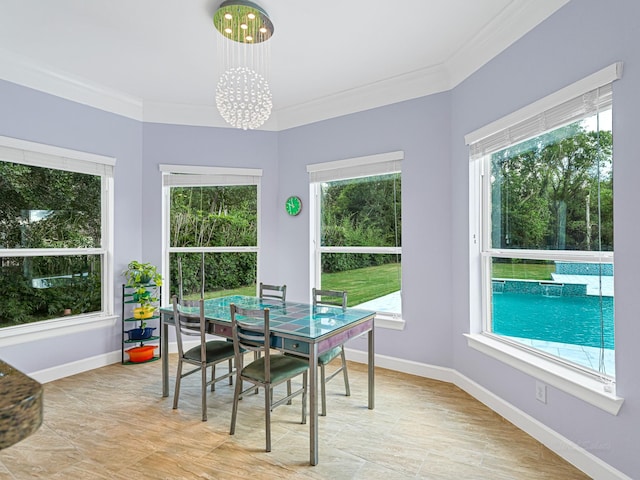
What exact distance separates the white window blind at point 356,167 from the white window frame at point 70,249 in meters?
2.25

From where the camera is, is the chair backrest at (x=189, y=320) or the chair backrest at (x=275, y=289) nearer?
the chair backrest at (x=189, y=320)

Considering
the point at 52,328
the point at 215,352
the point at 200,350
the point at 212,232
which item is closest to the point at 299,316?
the point at 215,352

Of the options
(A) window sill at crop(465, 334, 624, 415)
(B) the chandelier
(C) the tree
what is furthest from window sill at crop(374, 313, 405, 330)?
(B) the chandelier

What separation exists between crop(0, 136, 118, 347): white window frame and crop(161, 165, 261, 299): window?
64 cm

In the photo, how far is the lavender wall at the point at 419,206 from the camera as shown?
3.51 metres

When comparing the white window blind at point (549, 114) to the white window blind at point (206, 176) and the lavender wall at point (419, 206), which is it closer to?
the lavender wall at point (419, 206)

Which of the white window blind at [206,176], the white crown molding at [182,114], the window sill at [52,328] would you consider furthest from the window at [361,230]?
the window sill at [52,328]

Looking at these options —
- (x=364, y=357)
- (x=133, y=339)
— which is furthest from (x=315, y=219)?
(x=133, y=339)

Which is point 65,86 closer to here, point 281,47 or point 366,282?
point 281,47

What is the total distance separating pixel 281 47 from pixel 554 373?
124 inches

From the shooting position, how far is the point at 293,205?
4.48 metres

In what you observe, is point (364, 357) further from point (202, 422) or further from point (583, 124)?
point (583, 124)

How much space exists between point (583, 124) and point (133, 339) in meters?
4.43

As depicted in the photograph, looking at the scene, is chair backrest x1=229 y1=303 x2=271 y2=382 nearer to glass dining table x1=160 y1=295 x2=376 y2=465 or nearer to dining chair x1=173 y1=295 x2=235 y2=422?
glass dining table x1=160 y1=295 x2=376 y2=465
